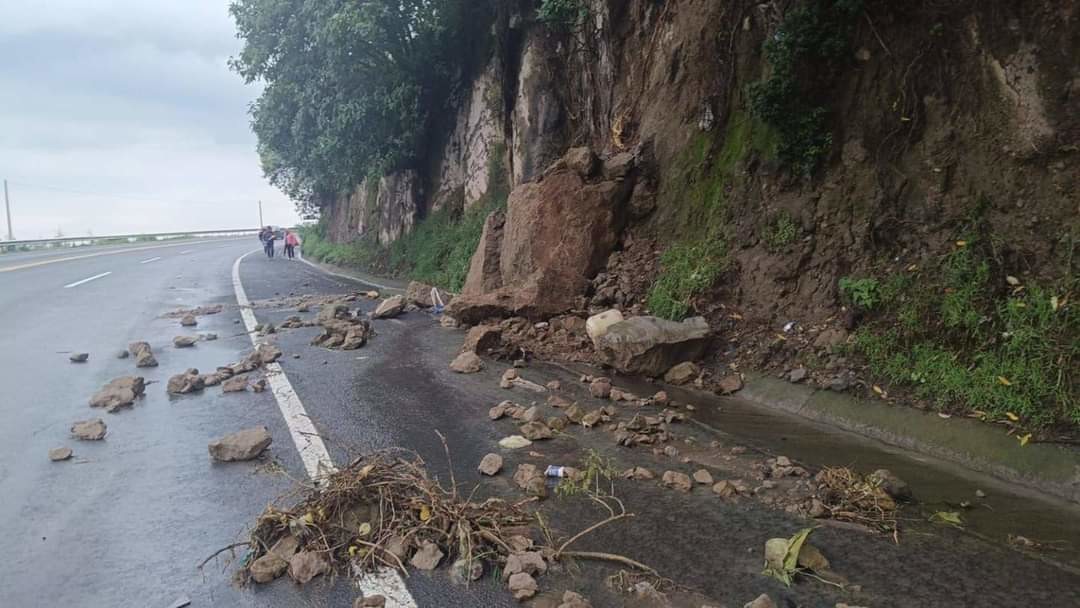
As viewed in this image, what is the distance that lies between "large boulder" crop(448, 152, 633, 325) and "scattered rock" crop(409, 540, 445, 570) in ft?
18.7

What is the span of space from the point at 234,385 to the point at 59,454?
1.86m

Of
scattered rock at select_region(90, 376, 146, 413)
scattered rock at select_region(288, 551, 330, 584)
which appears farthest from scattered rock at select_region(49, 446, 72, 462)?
scattered rock at select_region(288, 551, 330, 584)

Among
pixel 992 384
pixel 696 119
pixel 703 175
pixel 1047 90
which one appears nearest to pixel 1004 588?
pixel 992 384

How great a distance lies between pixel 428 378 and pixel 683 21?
256 inches

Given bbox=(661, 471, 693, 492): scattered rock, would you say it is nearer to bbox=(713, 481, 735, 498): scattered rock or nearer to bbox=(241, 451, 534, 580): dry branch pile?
bbox=(713, 481, 735, 498): scattered rock

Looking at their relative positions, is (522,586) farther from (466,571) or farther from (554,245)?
(554,245)

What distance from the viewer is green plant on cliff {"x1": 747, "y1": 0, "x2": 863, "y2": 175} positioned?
7102 millimetres

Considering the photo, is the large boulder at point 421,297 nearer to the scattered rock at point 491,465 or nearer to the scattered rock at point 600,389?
the scattered rock at point 600,389

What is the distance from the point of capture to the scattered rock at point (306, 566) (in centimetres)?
310

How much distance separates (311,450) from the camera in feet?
15.5

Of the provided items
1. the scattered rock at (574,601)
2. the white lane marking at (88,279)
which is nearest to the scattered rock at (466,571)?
the scattered rock at (574,601)

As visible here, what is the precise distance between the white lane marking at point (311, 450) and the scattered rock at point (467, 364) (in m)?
1.69

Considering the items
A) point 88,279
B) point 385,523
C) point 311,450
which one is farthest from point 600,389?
point 88,279

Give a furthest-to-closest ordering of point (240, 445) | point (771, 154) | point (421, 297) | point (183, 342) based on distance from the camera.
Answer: point (421, 297) < point (183, 342) < point (771, 154) < point (240, 445)
